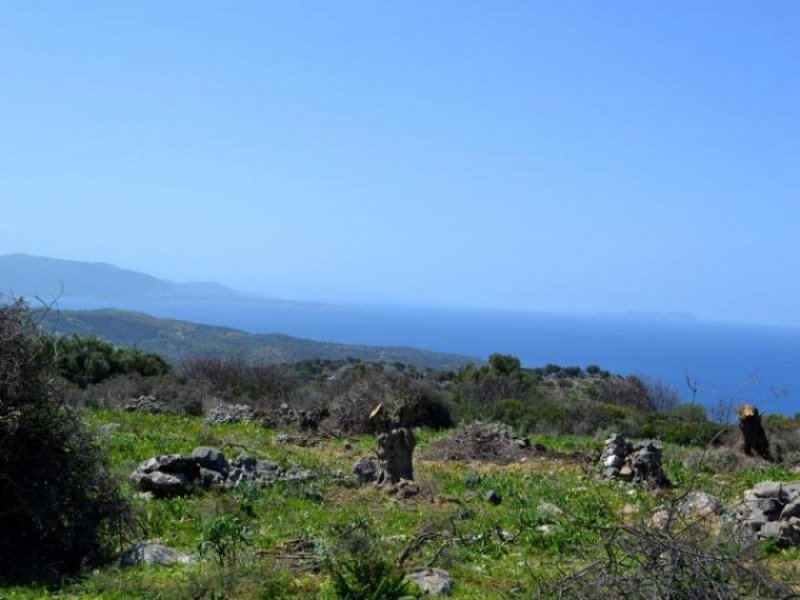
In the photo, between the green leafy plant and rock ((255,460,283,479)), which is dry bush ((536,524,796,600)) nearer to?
the green leafy plant

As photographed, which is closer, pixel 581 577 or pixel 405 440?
pixel 581 577

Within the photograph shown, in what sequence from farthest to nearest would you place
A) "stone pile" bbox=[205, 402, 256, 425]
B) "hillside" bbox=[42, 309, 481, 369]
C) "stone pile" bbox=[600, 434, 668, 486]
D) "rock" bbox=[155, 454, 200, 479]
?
"hillside" bbox=[42, 309, 481, 369] → "stone pile" bbox=[205, 402, 256, 425] → "stone pile" bbox=[600, 434, 668, 486] → "rock" bbox=[155, 454, 200, 479]

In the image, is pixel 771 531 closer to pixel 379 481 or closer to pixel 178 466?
pixel 379 481

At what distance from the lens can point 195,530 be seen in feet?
31.2

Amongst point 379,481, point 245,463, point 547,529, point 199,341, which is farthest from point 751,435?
point 199,341

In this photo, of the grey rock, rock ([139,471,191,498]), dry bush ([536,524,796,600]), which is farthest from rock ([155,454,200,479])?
dry bush ([536,524,796,600])

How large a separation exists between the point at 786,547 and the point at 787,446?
491 inches

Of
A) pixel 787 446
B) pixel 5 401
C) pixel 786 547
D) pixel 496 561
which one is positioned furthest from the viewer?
pixel 787 446

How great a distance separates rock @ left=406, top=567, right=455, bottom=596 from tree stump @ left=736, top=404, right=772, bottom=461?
503 inches

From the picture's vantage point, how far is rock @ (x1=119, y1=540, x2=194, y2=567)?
7.82 meters

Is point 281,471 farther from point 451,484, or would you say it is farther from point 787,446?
point 787,446

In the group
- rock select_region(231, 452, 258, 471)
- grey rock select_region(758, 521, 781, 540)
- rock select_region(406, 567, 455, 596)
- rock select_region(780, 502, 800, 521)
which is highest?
rock select_region(780, 502, 800, 521)

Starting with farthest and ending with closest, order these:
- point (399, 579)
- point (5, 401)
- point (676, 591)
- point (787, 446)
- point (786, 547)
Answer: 1. point (787, 446)
2. point (786, 547)
3. point (5, 401)
4. point (399, 579)
5. point (676, 591)

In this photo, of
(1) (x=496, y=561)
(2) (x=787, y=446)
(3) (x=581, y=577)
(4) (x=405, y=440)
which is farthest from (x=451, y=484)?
(2) (x=787, y=446)
